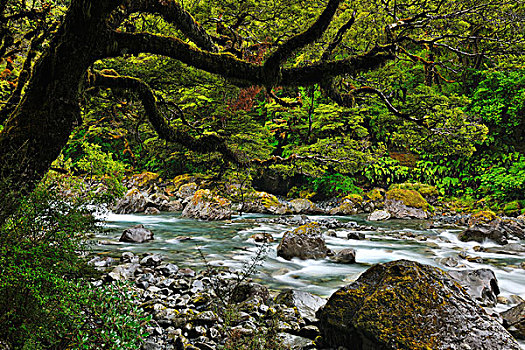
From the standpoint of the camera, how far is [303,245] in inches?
291

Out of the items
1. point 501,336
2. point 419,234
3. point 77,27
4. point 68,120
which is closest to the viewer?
point 501,336

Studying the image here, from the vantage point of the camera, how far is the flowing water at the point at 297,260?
604cm

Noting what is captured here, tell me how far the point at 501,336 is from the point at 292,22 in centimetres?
736

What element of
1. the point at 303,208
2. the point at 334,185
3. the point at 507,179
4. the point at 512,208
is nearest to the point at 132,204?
the point at 303,208

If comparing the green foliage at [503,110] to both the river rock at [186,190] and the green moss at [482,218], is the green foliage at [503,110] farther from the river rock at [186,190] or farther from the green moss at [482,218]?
the river rock at [186,190]

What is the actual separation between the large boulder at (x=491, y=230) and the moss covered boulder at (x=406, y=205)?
139 inches

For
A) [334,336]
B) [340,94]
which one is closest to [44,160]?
[334,336]

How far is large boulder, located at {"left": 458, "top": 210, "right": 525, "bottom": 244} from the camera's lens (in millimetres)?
9555

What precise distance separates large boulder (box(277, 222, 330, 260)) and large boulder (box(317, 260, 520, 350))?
3.96 m

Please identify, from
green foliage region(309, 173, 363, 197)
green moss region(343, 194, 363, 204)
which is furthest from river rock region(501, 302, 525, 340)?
green foliage region(309, 173, 363, 197)

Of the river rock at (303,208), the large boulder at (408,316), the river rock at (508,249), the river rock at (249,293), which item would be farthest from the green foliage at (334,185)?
the large boulder at (408,316)

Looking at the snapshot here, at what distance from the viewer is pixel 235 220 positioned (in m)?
13.6

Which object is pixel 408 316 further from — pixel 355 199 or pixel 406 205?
pixel 355 199

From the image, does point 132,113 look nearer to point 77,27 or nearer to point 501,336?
point 77,27
